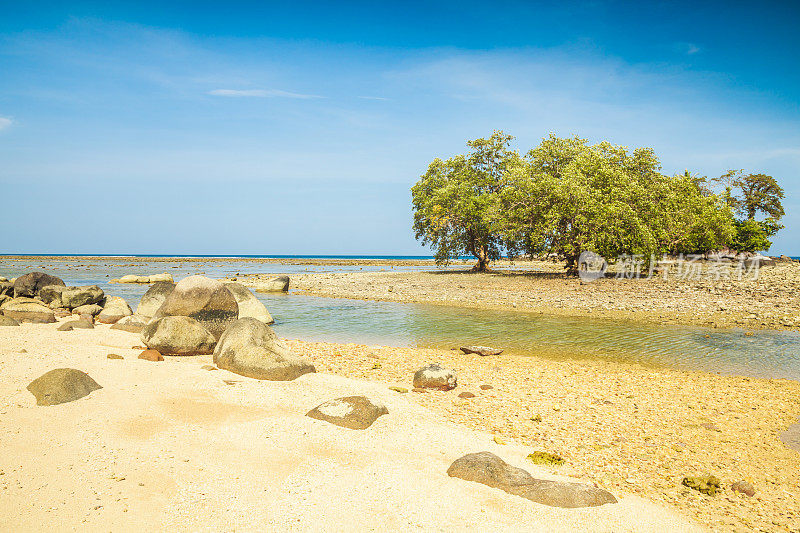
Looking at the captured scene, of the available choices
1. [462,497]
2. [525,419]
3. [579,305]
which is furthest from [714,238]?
[462,497]

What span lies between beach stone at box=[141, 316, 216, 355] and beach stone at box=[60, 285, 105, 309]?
39.0 ft

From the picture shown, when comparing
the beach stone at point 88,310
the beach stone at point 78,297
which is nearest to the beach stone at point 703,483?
the beach stone at point 88,310

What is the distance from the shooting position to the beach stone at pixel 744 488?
257 inches

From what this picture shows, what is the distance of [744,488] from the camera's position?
6586 mm

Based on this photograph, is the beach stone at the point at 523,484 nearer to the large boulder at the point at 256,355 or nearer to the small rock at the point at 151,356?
the large boulder at the point at 256,355

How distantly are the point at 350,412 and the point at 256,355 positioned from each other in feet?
12.6

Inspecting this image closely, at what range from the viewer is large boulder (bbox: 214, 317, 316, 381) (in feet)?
36.0

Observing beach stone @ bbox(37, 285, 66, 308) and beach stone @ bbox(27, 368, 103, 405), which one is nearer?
beach stone @ bbox(27, 368, 103, 405)

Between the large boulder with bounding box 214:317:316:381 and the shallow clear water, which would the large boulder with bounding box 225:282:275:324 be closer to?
the shallow clear water

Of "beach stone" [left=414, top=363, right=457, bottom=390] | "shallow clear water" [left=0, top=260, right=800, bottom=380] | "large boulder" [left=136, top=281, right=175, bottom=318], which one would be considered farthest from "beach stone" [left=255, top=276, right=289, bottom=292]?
"beach stone" [left=414, top=363, right=457, bottom=390]

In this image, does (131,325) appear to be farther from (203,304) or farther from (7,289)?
(7,289)

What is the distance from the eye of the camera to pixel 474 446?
7750 millimetres

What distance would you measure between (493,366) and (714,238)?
177 feet

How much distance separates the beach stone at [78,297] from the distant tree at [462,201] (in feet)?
116
